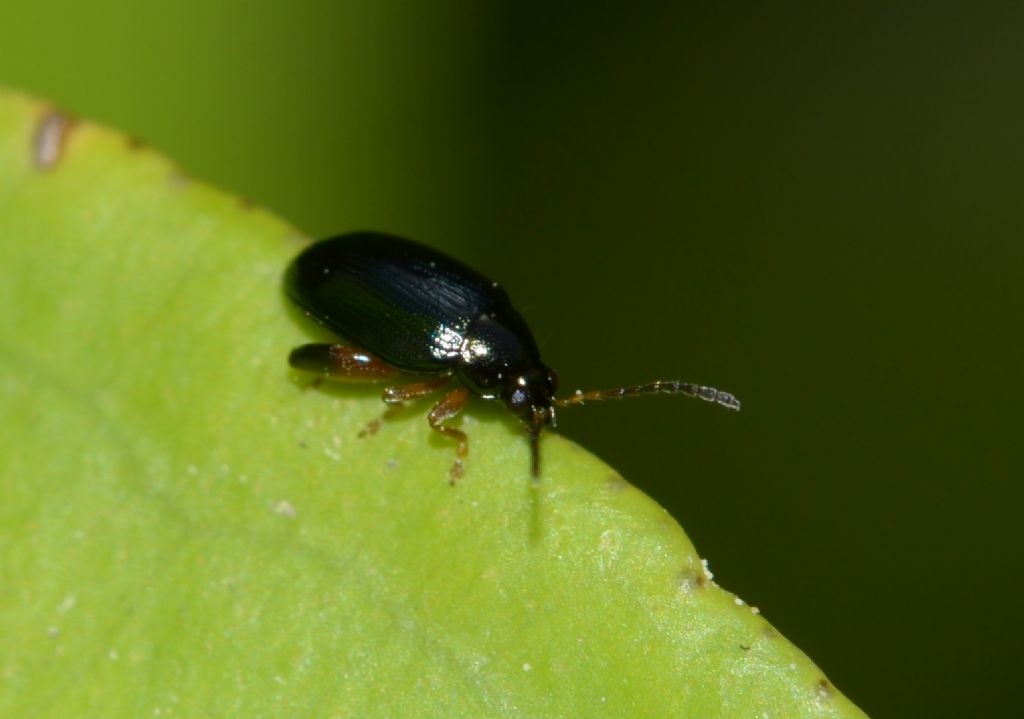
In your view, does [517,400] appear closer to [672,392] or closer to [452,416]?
[452,416]

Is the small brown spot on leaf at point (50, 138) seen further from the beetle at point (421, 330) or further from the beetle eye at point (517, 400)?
the beetle eye at point (517, 400)

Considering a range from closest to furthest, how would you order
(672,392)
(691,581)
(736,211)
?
(691,581), (672,392), (736,211)

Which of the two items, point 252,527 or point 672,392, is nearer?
point 252,527

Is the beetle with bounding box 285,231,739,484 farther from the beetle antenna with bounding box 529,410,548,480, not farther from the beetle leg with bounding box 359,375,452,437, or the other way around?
the beetle antenna with bounding box 529,410,548,480

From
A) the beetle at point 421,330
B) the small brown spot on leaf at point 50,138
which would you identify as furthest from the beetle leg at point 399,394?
the small brown spot on leaf at point 50,138

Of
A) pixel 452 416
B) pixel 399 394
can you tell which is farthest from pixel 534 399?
pixel 399 394

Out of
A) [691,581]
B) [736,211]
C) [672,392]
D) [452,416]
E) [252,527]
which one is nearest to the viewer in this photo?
[691,581]

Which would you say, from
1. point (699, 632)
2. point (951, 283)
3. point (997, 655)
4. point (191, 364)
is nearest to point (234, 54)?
point (191, 364)
